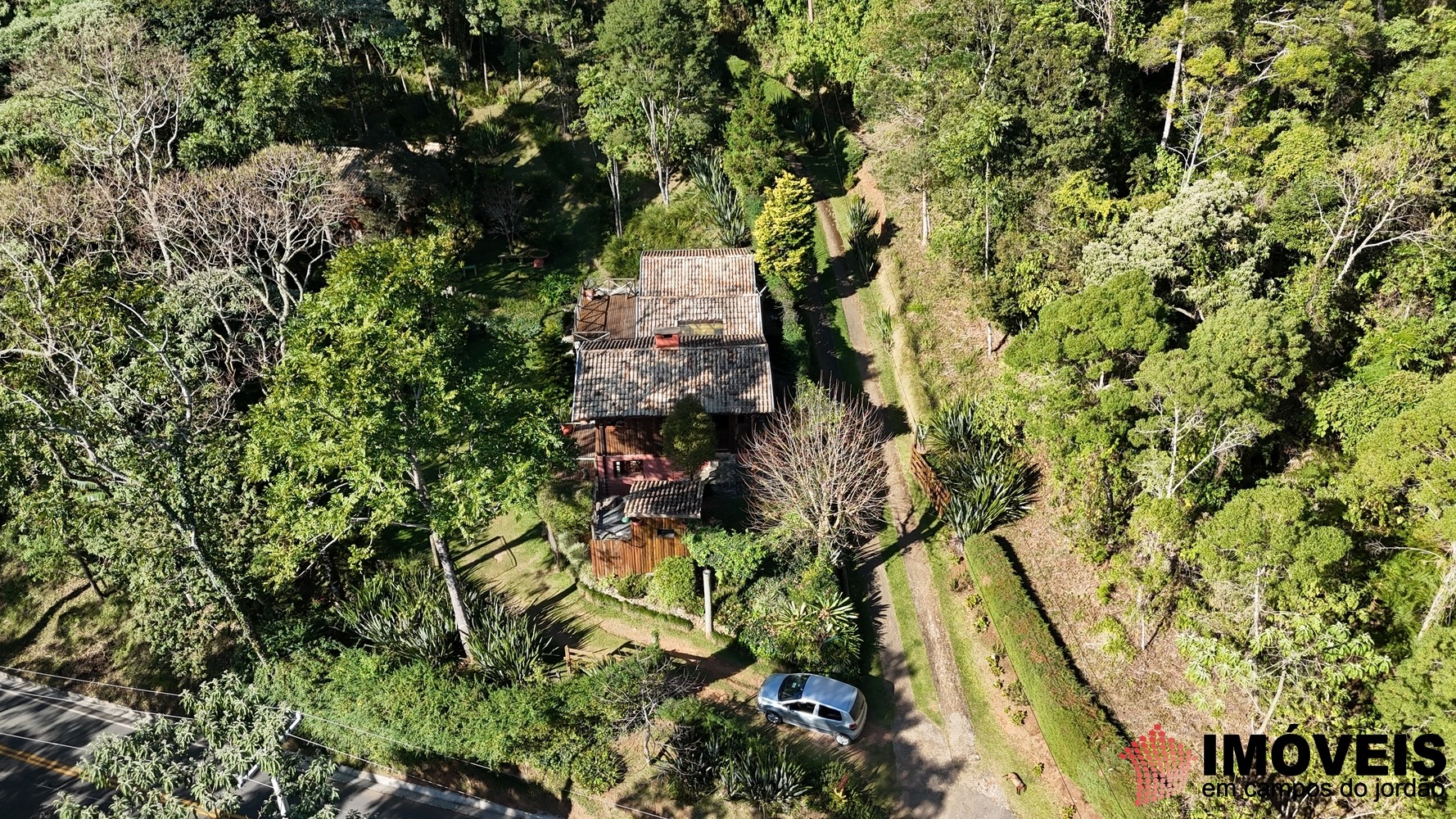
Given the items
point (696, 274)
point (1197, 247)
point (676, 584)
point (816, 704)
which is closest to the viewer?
point (816, 704)

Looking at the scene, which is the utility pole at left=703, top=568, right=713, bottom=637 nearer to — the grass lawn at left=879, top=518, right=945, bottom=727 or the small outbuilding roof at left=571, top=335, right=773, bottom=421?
the grass lawn at left=879, top=518, right=945, bottom=727

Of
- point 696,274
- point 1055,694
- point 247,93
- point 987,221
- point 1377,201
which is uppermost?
point 247,93

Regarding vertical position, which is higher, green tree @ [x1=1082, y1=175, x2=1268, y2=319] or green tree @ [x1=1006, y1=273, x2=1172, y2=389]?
green tree @ [x1=1082, y1=175, x2=1268, y2=319]

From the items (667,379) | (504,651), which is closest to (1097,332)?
(667,379)

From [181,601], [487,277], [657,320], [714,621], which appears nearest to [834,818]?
[714,621]

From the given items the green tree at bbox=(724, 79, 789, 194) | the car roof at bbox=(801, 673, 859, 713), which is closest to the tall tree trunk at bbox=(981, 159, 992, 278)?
the green tree at bbox=(724, 79, 789, 194)

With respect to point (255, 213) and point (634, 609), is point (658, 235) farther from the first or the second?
point (634, 609)
